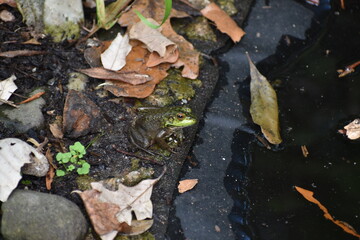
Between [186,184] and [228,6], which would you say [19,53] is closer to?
[186,184]

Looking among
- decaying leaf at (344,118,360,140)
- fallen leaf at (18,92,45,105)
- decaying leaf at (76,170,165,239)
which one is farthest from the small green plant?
decaying leaf at (344,118,360,140)

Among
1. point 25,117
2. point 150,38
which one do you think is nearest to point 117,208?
point 25,117

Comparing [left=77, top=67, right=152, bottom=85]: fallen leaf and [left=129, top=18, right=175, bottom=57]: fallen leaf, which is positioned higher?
[left=129, top=18, right=175, bottom=57]: fallen leaf

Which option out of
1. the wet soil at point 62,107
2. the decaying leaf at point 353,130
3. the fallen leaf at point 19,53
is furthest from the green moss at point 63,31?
the decaying leaf at point 353,130

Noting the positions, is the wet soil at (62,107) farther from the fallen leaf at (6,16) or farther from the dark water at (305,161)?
the dark water at (305,161)

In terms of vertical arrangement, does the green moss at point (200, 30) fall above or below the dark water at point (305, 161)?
above

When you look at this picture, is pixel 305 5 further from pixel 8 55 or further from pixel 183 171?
pixel 8 55

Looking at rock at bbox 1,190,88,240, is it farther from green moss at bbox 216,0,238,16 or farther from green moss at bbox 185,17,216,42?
green moss at bbox 216,0,238,16
